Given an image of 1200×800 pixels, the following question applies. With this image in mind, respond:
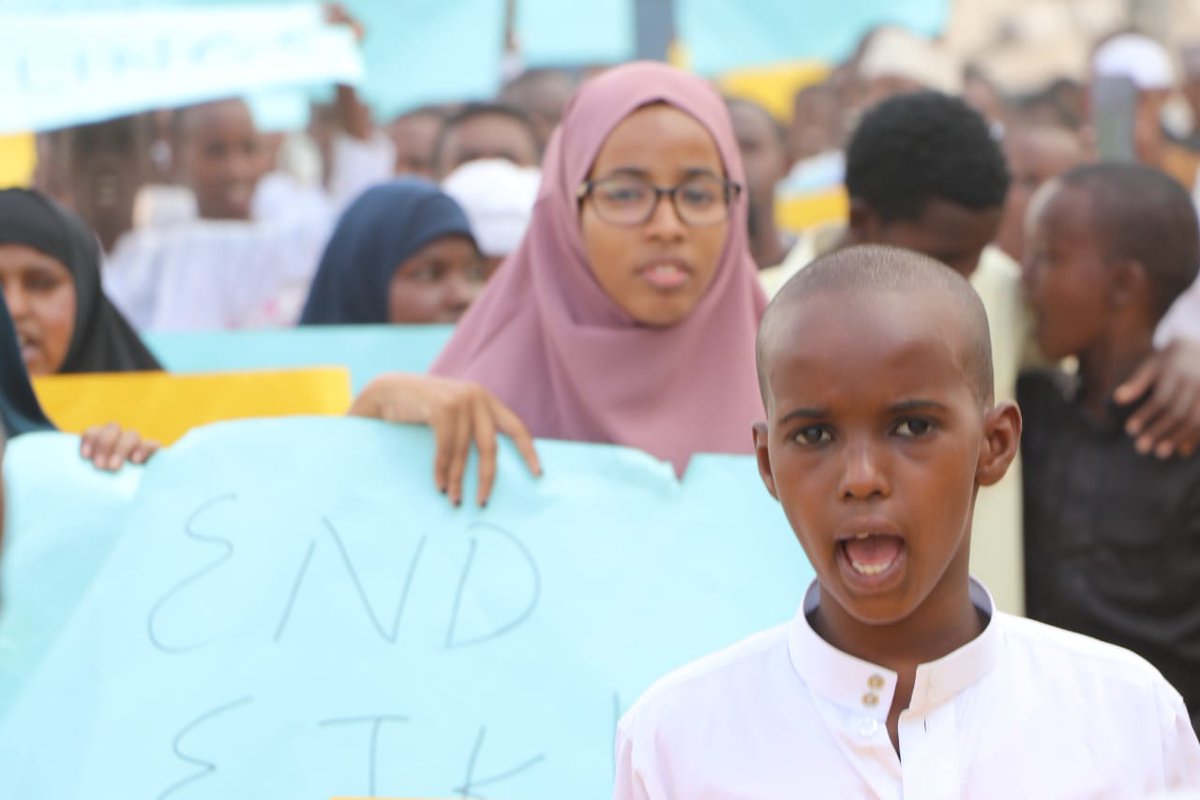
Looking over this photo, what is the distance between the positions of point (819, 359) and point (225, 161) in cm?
445

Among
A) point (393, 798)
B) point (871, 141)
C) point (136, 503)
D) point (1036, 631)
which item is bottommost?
point (393, 798)

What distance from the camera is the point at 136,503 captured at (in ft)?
8.61

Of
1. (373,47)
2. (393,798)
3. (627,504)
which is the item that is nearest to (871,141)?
(627,504)

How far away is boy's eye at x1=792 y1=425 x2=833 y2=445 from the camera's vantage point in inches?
68.6

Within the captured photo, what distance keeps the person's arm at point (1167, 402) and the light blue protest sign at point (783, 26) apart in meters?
5.28

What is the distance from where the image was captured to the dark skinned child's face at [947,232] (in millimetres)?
3211

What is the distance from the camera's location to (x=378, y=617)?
2.49 metres

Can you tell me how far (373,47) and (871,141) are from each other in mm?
4143

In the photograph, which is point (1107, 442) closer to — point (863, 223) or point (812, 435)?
point (863, 223)

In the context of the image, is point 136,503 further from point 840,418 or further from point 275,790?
point 840,418

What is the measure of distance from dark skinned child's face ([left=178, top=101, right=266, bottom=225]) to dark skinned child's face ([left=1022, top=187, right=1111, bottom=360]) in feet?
11.4

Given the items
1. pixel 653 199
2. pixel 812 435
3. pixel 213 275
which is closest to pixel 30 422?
pixel 653 199

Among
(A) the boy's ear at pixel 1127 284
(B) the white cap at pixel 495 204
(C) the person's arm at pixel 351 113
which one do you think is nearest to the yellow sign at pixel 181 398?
(A) the boy's ear at pixel 1127 284

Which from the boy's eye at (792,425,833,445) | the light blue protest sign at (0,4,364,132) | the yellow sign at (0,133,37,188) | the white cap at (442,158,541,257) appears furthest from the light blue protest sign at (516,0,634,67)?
the boy's eye at (792,425,833,445)
